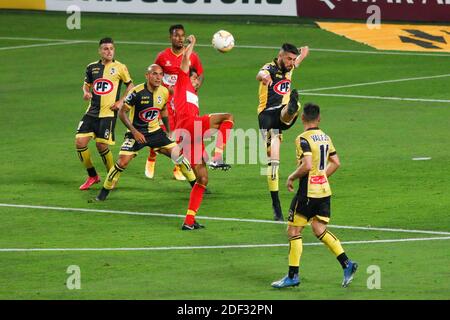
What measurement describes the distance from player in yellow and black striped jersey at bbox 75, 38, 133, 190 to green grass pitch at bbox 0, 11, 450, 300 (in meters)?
0.66

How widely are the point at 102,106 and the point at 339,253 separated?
8145 millimetres

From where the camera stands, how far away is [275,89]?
20062mm

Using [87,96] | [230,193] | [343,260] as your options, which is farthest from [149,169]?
[343,260]

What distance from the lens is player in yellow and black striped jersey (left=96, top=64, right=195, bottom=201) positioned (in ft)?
68.1

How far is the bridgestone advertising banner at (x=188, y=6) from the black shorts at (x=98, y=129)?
17864mm

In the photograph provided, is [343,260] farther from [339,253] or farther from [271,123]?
[271,123]

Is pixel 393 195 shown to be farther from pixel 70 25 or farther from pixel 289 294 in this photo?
pixel 70 25

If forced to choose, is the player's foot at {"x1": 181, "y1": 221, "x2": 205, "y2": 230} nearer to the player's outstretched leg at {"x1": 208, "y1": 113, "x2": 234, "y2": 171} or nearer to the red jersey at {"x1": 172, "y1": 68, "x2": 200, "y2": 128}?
the red jersey at {"x1": 172, "y1": 68, "x2": 200, "y2": 128}

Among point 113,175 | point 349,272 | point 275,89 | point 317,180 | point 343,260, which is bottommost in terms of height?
point 349,272

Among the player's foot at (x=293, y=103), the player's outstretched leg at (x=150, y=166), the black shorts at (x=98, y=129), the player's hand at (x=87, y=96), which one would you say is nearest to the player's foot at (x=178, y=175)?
the player's outstretched leg at (x=150, y=166)

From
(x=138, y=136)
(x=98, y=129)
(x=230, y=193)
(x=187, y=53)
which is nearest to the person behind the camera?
(x=187, y=53)

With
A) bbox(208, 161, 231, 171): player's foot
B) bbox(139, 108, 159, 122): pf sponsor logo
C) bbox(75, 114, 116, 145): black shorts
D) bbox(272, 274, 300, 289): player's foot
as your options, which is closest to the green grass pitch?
bbox(272, 274, 300, 289): player's foot

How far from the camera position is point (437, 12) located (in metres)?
37.5
